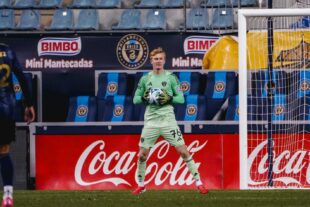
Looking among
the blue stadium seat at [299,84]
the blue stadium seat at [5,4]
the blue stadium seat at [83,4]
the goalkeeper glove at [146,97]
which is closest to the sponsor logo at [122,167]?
the blue stadium seat at [299,84]

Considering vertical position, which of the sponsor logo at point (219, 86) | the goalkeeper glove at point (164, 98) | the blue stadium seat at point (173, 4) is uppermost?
the blue stadium seat at point (173, 4)

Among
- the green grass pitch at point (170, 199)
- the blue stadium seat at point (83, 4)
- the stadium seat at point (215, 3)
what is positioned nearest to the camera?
the green grass pitch at point (170, 199)

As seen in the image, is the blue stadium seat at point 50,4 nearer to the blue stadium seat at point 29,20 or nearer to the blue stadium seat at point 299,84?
the blue stadium seat at point 29,20

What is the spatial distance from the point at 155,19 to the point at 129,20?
51 centimetres

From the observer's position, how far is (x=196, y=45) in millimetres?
18812

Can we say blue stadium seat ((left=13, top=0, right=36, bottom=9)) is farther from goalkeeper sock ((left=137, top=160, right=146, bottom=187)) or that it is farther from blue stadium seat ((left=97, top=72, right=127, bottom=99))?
goalkeeper sock ((left=137, top=160, right=146, bottom=187))

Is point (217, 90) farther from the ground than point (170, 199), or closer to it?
farther from the ground

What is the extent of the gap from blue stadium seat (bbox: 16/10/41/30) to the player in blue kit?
1151 cm

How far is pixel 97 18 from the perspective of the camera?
72.4 feet

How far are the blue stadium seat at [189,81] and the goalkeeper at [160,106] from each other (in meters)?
3.29

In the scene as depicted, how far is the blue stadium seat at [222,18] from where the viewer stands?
20.6m

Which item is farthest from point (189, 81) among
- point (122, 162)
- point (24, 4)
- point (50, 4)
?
point (24, 4)

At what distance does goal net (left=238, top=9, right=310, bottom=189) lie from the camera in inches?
598

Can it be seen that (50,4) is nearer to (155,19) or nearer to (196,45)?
(155,19)
